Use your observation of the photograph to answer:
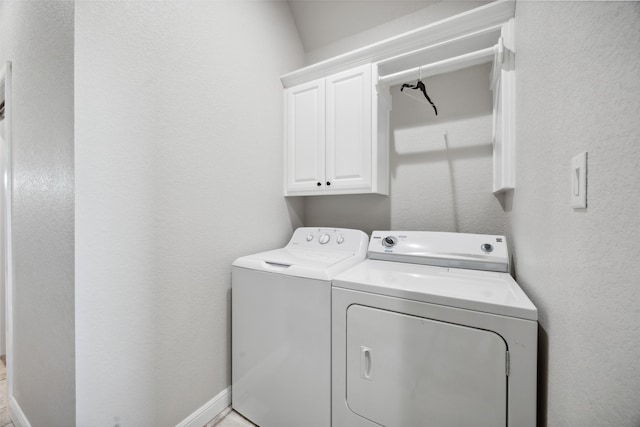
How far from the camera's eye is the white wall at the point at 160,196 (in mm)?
953

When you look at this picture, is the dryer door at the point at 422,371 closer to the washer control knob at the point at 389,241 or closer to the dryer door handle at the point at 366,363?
the dryer door handle at the point at 366,363

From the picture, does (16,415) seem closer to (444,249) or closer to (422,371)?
(422,371)

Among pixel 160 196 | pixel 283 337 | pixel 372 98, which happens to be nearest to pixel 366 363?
pixel 283 337

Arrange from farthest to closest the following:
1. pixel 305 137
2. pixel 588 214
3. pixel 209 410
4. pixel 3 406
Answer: pixel 305 137 < pixel 3 406 < pixel 209 410 < pixel 588 214

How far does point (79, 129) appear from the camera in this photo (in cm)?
92

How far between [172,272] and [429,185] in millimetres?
1701

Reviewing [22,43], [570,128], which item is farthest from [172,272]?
[570,128]

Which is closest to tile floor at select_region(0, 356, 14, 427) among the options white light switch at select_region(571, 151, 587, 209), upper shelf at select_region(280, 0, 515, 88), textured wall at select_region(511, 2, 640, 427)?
textured wall at select_region(511, 2, 640, 427)

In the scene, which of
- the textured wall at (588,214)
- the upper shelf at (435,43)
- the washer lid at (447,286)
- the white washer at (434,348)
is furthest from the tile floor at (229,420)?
the upper shelf at (435,43)

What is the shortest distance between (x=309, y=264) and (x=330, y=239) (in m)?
0.48

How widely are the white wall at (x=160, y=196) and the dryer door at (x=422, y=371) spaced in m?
0.88

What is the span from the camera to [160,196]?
1165mm

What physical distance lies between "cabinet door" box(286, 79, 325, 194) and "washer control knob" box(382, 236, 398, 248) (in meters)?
0.61

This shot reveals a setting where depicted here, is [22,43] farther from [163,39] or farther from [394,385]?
[394,385]
